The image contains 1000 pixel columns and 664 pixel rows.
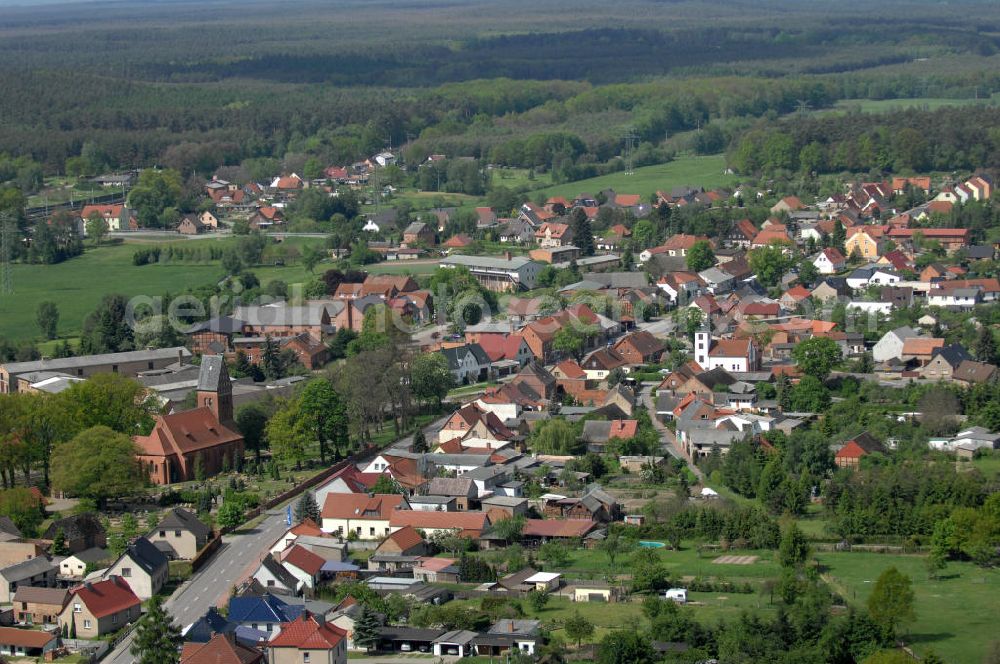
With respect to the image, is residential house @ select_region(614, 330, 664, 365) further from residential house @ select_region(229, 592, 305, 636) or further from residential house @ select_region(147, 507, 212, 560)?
residential house @ select_region(229, 592, 305, 636)

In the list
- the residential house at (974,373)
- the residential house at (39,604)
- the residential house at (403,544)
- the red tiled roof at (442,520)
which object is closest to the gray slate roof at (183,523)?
the residential house at (39,604)

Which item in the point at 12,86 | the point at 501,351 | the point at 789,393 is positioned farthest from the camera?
the point at 12,86

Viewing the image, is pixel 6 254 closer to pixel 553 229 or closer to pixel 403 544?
pixel 553 229

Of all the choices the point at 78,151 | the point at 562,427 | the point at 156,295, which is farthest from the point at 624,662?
the point at 78,151

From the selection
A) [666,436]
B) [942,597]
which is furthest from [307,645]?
[666,436]

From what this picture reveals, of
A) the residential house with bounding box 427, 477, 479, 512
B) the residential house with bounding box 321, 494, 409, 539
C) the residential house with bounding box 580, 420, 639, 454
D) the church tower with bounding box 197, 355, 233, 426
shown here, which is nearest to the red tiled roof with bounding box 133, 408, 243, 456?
the church tower with bounding box 197, 355, 233, 426

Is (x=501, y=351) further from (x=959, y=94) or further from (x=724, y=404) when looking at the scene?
(x=959, y=94)

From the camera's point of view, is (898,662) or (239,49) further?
(239,49)
